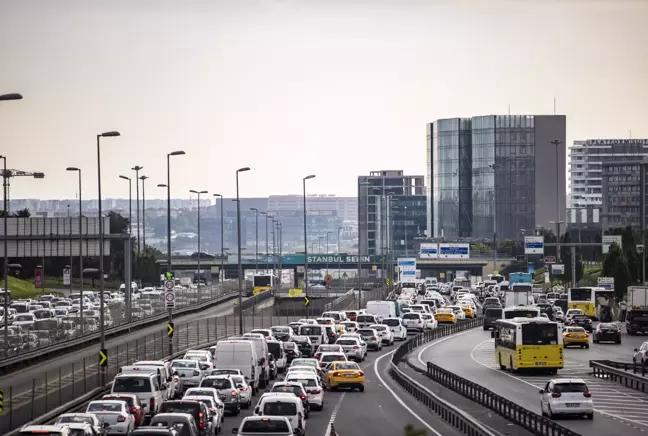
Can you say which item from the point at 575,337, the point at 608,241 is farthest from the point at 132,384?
the point at 608,241

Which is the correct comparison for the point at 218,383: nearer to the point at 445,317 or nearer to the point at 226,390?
the point at 226,390

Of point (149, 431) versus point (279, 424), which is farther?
point (279, 424)

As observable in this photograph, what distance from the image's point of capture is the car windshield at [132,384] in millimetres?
42219

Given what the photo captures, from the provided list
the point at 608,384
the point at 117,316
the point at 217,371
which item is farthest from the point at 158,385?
the point at 117,316

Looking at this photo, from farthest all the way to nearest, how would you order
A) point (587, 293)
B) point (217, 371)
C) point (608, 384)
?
1. point (587, 293)
2. point (608, 384)
3. point (217, 371)

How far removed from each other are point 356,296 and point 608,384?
8104 centimetres

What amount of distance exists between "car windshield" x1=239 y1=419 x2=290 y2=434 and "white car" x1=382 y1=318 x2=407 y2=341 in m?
60.8

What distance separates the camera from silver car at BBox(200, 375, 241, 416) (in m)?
44.2

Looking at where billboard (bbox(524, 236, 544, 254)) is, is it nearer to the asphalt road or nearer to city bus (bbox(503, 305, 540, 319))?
the asphalt road

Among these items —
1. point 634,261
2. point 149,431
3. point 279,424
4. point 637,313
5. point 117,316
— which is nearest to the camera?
point 149,431

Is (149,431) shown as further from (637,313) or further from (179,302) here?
(179,302)

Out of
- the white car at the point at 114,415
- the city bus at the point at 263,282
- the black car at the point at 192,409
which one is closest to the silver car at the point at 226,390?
the white car at the point at 114,415

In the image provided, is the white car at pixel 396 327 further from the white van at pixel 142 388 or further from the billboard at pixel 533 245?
the billboard at pixel 533 245

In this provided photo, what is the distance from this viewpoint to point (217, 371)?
48.1 m
